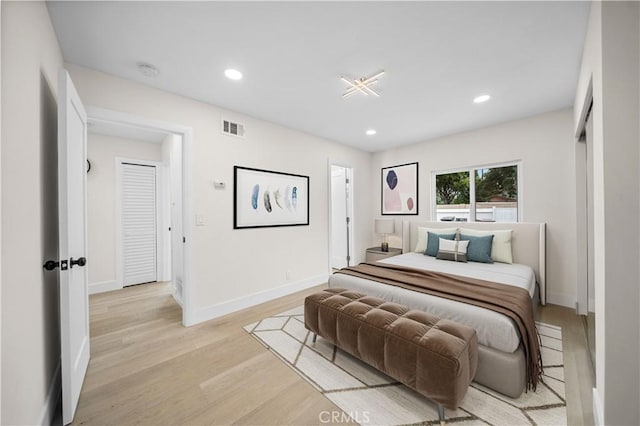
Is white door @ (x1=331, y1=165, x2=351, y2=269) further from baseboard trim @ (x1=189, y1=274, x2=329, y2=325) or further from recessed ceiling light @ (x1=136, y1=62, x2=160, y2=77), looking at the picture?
recessed ceiling light @ (x1=136, y1=62, x2=160, y2=77)

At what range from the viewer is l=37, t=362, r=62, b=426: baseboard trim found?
1436 millimetres

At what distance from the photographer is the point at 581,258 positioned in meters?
2.95

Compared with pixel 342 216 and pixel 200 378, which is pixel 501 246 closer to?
pixel 342 216

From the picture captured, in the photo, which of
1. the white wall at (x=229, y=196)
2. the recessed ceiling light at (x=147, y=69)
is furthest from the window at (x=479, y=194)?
the recessed ceiling light at (x=147, y=69)

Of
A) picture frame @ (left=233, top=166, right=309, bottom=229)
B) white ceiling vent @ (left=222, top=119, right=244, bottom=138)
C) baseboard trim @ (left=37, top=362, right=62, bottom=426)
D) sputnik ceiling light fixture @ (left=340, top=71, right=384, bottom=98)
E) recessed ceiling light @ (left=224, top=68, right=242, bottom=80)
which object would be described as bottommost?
baseboard trim @ (left=37, top=362, right=62, bottom=426)

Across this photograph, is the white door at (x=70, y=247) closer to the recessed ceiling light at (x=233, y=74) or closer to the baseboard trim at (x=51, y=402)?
the baseboard trim at (x=51, y=402)

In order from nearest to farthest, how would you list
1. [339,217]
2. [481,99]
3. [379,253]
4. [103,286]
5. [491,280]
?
1. [491,280]
2. [481,99]
3. [103,286]
4. [379,253]
5. [339,217]

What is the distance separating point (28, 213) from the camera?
133cm

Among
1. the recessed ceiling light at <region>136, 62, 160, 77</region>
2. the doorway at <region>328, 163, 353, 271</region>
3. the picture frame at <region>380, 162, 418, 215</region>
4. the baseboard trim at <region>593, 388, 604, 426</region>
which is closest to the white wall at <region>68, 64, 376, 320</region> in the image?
the recessed ceiling light at <region>136, 62, 160, 77</region>

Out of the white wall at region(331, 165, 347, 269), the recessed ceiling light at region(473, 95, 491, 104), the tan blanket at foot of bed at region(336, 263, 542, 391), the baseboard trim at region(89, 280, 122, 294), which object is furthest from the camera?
the white wall at region(331, 165, 347, 269)

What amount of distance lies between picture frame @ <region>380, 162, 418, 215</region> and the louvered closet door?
446cm
